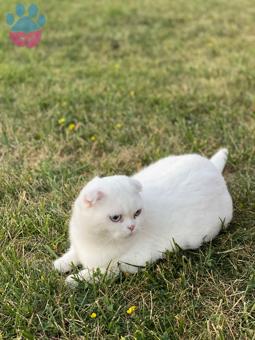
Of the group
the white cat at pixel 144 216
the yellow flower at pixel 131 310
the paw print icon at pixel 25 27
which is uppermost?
the paw print icon at pixel 25 27

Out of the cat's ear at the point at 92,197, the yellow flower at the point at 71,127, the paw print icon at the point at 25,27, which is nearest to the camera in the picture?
the cat's ear at the point at 92,197

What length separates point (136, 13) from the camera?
25.3 feet

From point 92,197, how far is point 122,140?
1741mm

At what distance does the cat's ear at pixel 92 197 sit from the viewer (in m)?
2.45

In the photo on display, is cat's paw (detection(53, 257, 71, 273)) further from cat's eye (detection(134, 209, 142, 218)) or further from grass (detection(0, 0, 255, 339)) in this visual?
cat's eye (detection(134, 209, 142, 218))

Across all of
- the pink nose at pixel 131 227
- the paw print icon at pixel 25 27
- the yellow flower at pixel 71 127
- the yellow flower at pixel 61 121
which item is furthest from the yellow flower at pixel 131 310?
the paw print icon at pixel 25 27

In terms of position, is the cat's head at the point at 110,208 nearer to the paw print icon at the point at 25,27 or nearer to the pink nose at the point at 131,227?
the pink nose at the point at 131,227

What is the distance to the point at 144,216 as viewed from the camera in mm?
2656

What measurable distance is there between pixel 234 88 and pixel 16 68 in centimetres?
228

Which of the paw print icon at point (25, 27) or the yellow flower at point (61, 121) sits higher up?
the paw print icon at point (25, 27)

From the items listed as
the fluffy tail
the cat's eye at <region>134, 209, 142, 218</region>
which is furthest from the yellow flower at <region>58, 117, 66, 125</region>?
the cat's eye at <region>134, 209, 142, 218</region>

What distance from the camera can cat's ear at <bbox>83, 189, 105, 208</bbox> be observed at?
245 cm

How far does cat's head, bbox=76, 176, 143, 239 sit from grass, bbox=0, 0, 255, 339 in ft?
0.99

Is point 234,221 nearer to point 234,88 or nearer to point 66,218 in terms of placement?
point 66,218
